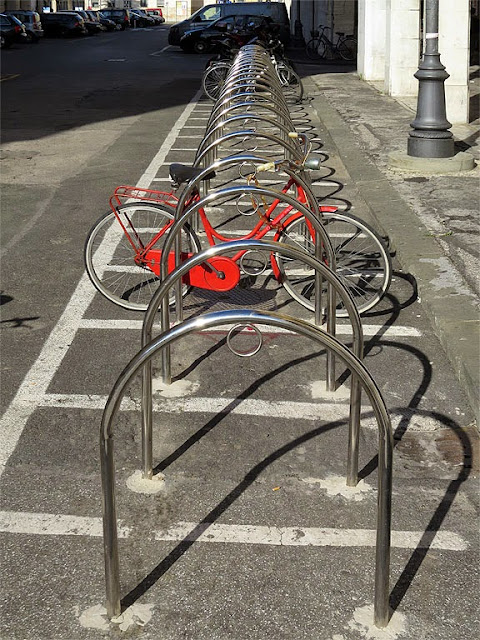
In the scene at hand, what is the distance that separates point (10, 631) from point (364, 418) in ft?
7.36

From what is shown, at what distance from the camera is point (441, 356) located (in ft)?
19.0

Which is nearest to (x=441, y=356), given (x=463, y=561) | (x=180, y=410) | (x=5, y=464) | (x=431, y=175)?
(x=180, y=410)

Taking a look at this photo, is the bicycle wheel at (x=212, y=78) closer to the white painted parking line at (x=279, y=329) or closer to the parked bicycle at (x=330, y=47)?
the parked bicycle at (x=330, y=47)

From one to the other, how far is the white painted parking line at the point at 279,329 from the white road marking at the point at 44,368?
0.11 m

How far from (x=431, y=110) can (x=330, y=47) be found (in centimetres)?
2354

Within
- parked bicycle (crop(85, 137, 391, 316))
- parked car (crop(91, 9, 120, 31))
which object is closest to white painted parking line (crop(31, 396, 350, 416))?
parked bicycle (crop(85, 137, 391, 316))

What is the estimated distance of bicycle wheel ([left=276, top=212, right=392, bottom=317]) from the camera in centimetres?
627

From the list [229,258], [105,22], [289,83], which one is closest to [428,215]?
[229,258]

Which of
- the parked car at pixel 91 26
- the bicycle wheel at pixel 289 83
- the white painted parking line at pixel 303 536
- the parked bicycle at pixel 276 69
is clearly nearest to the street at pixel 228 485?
the white painted parking line at pixel 303 536

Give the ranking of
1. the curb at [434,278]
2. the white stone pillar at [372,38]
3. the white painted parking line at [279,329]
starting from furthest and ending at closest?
the white stone pillar at [372,38], the white painted parking line at [279,329], the curb at [434,278]

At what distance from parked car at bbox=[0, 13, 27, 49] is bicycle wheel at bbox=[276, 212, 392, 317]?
1709 inches

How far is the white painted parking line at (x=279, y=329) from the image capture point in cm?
618

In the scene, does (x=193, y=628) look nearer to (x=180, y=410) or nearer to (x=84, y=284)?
(x=180, y=410)

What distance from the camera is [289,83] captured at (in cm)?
2072
